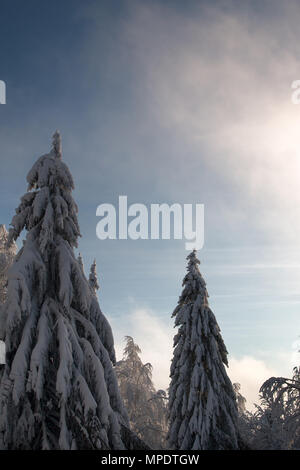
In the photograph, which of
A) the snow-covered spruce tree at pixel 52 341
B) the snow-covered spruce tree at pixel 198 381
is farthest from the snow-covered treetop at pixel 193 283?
the snow-covered spruce tree at pixel 52 341

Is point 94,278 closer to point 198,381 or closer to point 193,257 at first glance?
point 193,257

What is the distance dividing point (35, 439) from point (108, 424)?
6.12 feet

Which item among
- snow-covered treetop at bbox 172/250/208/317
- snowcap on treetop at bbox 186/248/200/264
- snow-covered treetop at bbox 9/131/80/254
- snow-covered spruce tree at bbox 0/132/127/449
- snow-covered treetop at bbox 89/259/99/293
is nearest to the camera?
snow-covered spruce tree at bbox 0/132/127/449

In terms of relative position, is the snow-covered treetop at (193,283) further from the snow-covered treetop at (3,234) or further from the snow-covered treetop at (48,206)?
the snow-covered treetop at (3,234)

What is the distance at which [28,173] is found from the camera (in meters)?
10.8

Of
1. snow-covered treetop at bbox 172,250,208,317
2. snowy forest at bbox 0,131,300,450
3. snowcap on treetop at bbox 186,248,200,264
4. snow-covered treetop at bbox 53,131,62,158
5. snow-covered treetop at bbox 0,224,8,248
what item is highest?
snow-covered treetop at bbox 0,224,8,248

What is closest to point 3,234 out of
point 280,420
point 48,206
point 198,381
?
point 198,381

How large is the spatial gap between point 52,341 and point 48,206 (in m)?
4.03

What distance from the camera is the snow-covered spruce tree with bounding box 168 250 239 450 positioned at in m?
16.7

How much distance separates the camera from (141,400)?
30.9m

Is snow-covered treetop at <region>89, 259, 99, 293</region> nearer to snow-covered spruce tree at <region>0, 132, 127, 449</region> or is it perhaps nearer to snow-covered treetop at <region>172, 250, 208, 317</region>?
snow-covered treetop at <region>172, 250, 208, 317</region>

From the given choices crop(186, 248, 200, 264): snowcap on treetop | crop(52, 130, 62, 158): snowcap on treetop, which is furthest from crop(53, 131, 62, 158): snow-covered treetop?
crop(186, 248, 200, 264): snowcap on treetop

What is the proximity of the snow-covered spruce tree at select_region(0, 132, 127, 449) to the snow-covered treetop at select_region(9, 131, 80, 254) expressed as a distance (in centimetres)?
3

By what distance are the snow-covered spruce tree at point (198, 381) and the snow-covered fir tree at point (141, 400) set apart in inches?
421
